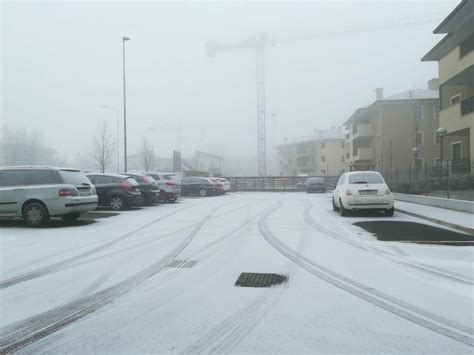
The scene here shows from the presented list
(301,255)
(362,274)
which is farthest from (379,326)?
(301,255)

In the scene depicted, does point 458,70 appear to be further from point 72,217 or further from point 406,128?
point 72,217

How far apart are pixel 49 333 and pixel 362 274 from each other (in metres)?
4.14

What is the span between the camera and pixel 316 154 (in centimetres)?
8025

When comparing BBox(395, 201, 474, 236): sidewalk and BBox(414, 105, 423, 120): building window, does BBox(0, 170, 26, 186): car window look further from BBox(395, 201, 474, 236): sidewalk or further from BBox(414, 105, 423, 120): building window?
BBox(414, 105, 423, 120): building window

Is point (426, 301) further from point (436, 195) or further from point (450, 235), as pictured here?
point (436, 195)

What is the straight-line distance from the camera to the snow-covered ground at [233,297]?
3.39m

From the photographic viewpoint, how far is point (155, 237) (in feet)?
29.3

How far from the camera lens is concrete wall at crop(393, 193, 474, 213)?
1251cm

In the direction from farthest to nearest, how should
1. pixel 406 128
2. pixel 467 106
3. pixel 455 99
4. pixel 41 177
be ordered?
1. pixel 406 128
2. pixel 455 99
3. pixel 467 106
4. pixel 41 177

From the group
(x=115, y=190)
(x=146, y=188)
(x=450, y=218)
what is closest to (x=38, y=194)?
(x=115, y=190)

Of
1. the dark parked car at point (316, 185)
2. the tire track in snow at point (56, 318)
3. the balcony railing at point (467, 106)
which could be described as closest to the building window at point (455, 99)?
the balcony railing at point (467, 106)

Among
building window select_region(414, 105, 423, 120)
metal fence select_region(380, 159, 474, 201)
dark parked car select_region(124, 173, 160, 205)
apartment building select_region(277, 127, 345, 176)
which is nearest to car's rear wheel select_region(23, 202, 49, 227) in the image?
dark parked car select_region(124, 173, 160, 205)

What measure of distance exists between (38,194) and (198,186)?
17791 mm

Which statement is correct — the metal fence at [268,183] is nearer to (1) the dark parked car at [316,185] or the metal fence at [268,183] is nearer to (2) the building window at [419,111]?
(1) the dark parked car at [316,185]
